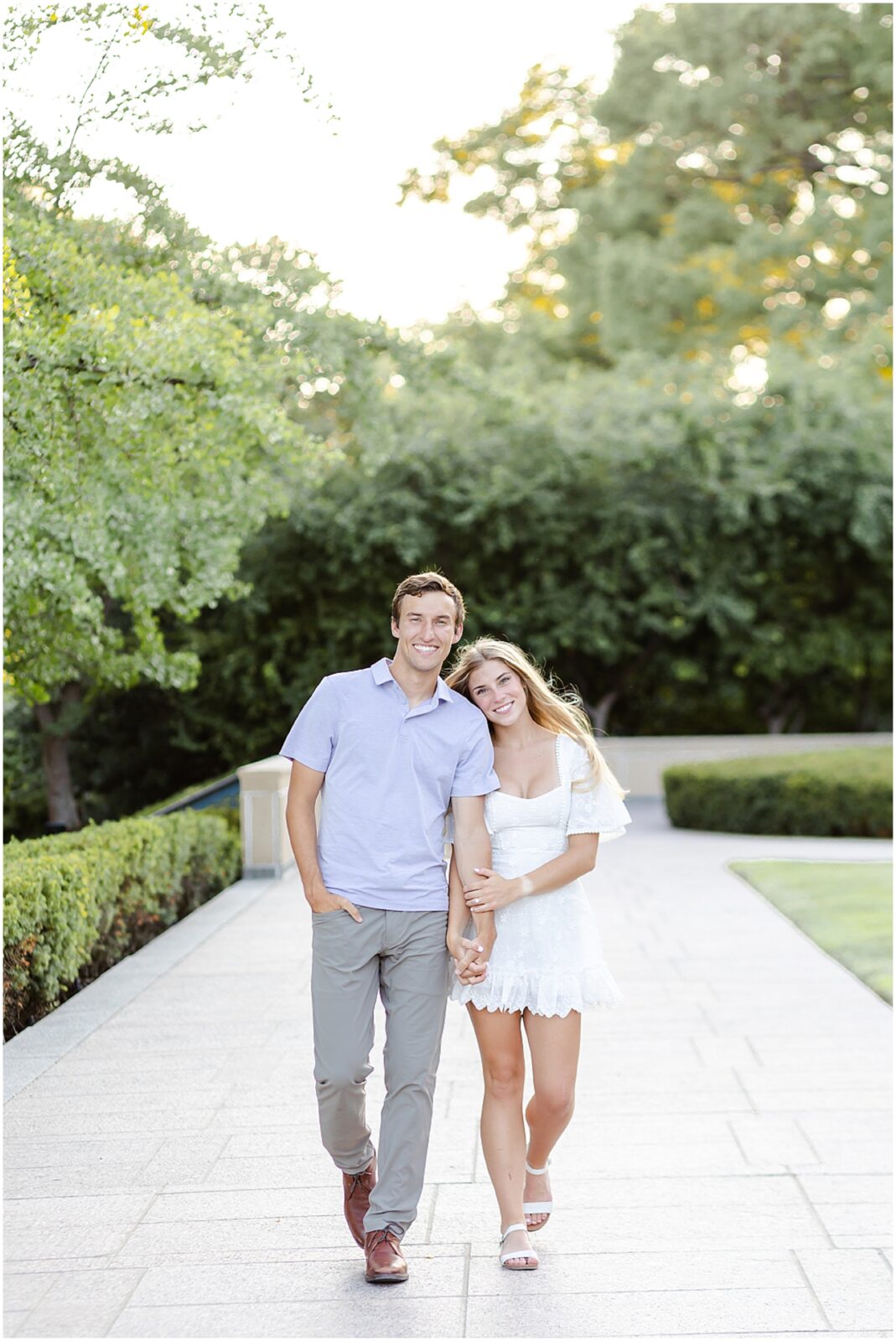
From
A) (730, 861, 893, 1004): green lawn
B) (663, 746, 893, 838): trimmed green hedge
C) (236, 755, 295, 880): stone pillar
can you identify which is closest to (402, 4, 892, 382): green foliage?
(663, 746, 893, 838): trimmed green hedge

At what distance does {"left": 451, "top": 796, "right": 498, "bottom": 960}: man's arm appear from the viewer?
3854mm

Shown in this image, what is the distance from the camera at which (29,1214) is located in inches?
171

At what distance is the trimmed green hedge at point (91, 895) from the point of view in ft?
22.1

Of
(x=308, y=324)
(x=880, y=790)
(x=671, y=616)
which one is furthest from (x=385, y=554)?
(x=308, y=324)

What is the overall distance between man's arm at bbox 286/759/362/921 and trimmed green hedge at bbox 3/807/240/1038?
306 centimetres

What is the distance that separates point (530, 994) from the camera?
3926 mm

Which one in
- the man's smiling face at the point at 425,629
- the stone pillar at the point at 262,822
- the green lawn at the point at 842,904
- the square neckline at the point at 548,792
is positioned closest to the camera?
the man's smiling face at the point at 425,629

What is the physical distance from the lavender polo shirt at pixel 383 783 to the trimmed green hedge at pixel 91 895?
3109 millimetres

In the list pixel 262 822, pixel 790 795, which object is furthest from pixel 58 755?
pixel 790 795

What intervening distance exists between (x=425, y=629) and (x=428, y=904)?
711 mm

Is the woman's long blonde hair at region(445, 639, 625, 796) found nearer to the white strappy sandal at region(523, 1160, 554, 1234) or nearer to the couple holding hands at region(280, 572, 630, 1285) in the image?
the couple holding hands at region(280, 572, 630, 1285)

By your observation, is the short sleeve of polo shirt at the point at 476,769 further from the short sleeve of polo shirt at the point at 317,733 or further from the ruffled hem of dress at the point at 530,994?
the ruffled hem of dress at the point at 530,994

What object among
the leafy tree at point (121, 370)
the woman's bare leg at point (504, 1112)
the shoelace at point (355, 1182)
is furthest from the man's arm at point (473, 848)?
the leafy tree at point (121, 370)

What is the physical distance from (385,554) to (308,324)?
10580 millimetres
